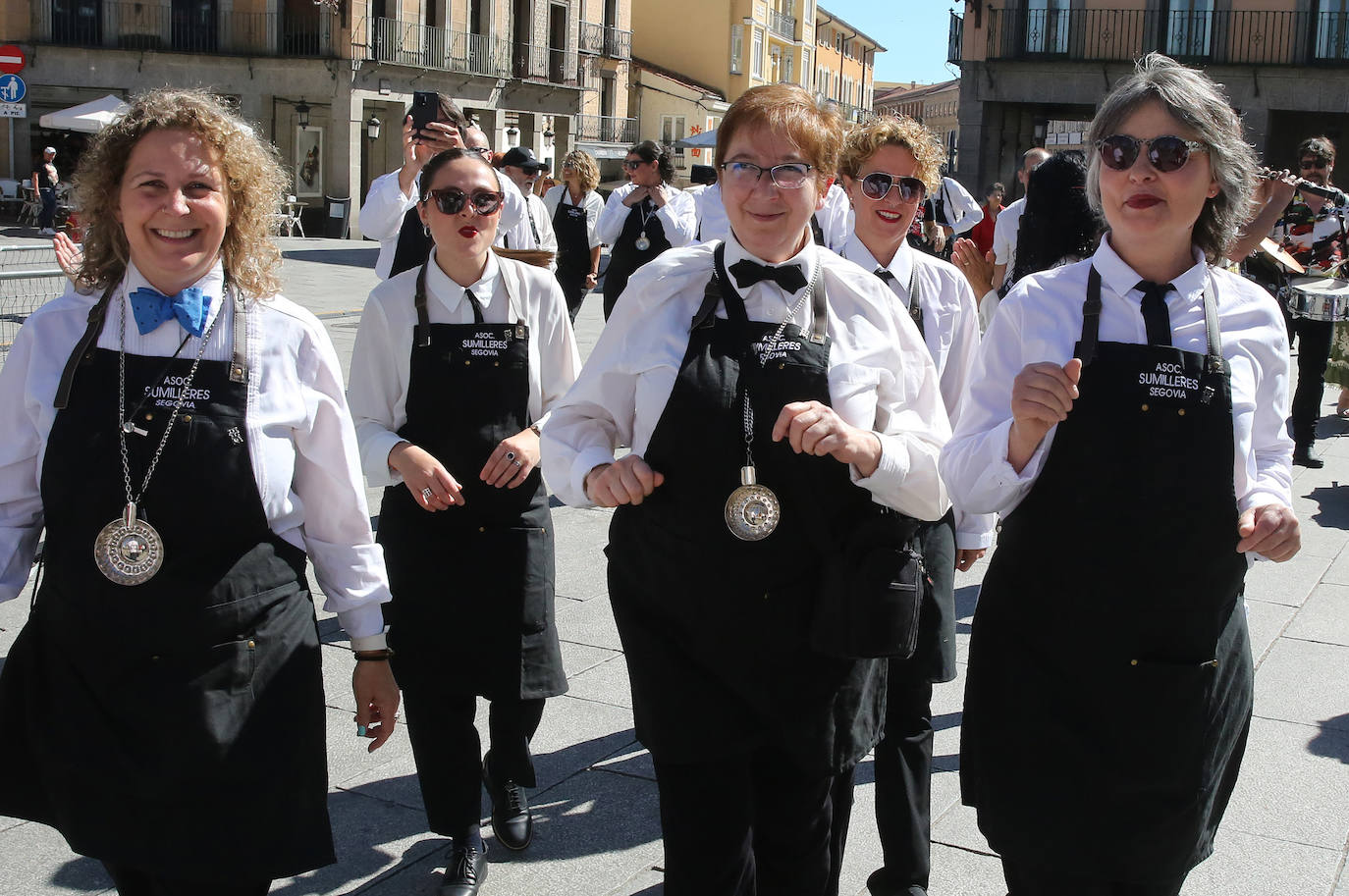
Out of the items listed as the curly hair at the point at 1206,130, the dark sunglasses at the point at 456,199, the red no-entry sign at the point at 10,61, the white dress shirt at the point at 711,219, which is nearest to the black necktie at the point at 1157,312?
the curly hair at the point at 1206,130

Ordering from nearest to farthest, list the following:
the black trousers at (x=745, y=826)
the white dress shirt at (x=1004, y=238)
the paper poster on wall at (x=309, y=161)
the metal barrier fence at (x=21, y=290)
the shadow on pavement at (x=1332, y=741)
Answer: the black trousers at (x=745, y=826)
the shadow on pavement at (x=1332, y=741)
the white dress shirt at (x=1004, y=238)
the metal barrier fence at (x=21, y=290)
the paper poster on wall at (x=309, y=161)

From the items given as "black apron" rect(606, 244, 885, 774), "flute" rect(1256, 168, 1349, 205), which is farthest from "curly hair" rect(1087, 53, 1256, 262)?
"black apron" rect(606, 244, 885, 774)

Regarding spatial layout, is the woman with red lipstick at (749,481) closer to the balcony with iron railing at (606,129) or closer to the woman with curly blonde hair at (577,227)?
the woman with curly blonde hair at (577,227)

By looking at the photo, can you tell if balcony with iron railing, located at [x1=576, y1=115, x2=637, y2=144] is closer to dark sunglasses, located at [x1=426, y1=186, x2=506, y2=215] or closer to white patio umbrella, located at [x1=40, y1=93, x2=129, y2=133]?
white patio umbrella, located at [x1=40, y1=93, x2=129, y2=133]

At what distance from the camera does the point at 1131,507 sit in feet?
8.18

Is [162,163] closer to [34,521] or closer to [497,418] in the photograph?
[34,521]

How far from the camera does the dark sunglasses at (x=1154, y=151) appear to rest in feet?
8.55

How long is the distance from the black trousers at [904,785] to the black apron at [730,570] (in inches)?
28.2

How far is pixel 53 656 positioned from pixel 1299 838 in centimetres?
341

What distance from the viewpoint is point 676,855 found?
2.83m

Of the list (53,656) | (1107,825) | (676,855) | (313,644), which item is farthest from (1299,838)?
(53,656)

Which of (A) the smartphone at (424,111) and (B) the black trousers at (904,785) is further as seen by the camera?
(A) the smartphone at (424,111)

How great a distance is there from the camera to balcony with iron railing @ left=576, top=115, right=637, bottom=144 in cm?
5106

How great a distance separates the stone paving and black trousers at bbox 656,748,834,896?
0.86m
